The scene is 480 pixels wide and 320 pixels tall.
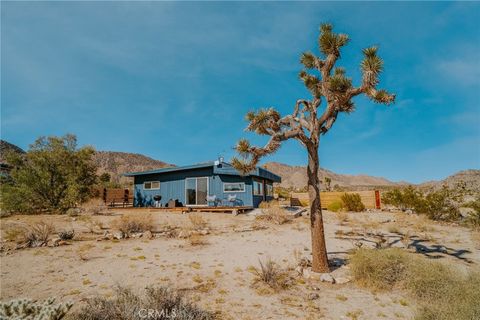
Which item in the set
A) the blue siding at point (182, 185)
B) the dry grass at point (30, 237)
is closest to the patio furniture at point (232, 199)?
the blue siding at point (182, 185)

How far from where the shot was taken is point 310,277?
20.5 ft

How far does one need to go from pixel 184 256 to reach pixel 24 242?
5466 millimetres

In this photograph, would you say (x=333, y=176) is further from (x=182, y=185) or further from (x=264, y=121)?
(x=264, y=121)

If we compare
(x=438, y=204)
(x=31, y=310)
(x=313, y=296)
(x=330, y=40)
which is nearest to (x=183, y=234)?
(x=313, y=296)

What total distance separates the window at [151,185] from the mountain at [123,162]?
59.0 meters

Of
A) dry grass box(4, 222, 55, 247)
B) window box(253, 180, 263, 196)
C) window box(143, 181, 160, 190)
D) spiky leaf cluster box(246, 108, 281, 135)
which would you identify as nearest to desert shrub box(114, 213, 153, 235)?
dry grass box(4, 222, 55, 247)

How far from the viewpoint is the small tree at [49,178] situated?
675 inches

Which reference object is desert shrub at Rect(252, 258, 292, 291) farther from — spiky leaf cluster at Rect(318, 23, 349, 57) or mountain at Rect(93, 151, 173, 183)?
mountain at Rect(93, 151, 173, 183)

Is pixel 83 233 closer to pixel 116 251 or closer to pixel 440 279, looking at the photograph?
pixel 116 251

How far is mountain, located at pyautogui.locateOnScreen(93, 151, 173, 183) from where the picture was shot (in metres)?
80.4

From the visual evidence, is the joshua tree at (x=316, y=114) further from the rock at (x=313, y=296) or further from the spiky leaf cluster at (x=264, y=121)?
the rock at (x=313, y=296)

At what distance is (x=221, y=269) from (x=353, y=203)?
16.7m

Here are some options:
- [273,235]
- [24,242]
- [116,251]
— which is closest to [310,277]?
[273,235]

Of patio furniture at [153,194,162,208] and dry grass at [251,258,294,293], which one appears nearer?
dry grass at [251,258,294,293]
